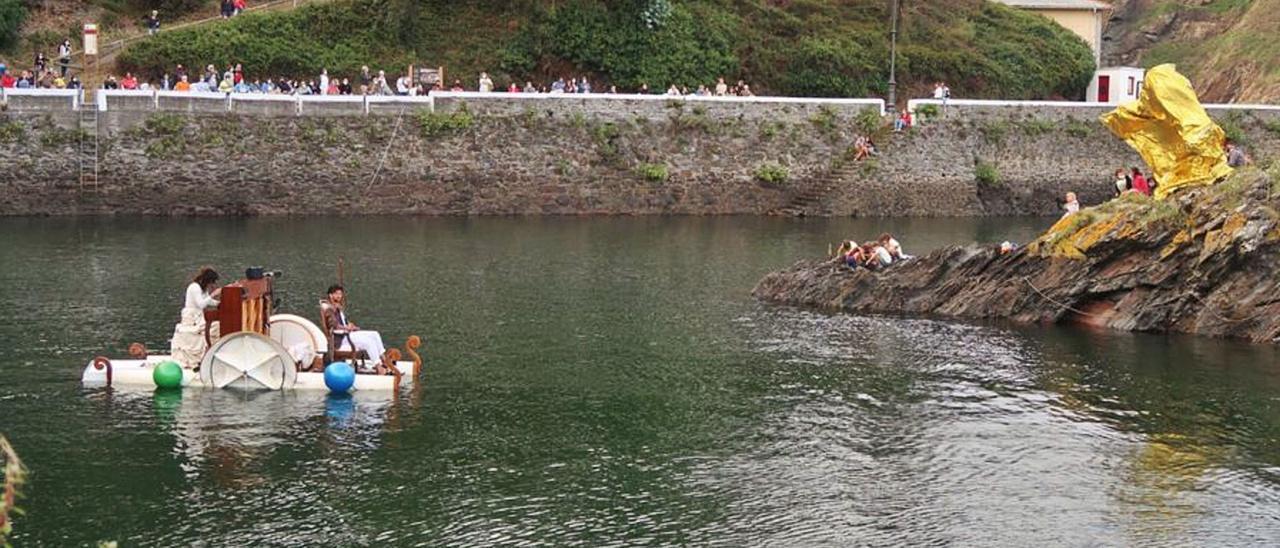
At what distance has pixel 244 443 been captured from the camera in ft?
84.1

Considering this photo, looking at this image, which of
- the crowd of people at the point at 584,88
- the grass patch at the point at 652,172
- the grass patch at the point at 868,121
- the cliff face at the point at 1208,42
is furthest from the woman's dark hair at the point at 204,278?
the cliff face at the point at 1208,42

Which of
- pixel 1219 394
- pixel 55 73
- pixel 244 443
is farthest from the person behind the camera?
pixel 55 73

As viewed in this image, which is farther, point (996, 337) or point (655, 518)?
point (996, 337)

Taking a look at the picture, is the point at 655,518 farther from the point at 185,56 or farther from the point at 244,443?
the point at 185,56

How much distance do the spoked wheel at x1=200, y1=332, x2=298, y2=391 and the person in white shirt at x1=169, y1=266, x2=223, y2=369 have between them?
0.34m

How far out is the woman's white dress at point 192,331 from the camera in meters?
29.0

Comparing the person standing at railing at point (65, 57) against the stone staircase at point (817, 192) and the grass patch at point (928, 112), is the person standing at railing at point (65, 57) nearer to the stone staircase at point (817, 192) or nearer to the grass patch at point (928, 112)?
the stone staircase at point (817, 192)

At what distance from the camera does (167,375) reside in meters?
28.8

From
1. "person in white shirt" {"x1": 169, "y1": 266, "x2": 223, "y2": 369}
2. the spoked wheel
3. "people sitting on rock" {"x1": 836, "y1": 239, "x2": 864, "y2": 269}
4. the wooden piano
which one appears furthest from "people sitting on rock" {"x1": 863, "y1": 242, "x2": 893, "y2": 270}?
"person in white shirt" {"x1": 169, "y1": 266, "x2": 223, "y2": 369}

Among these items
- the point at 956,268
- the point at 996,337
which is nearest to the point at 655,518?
the point at 996,337

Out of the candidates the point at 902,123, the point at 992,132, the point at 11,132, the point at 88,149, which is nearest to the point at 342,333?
the point at 88,149

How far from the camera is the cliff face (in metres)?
86.4

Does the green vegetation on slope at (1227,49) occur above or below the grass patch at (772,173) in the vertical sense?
above

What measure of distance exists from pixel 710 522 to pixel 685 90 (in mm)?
48548
